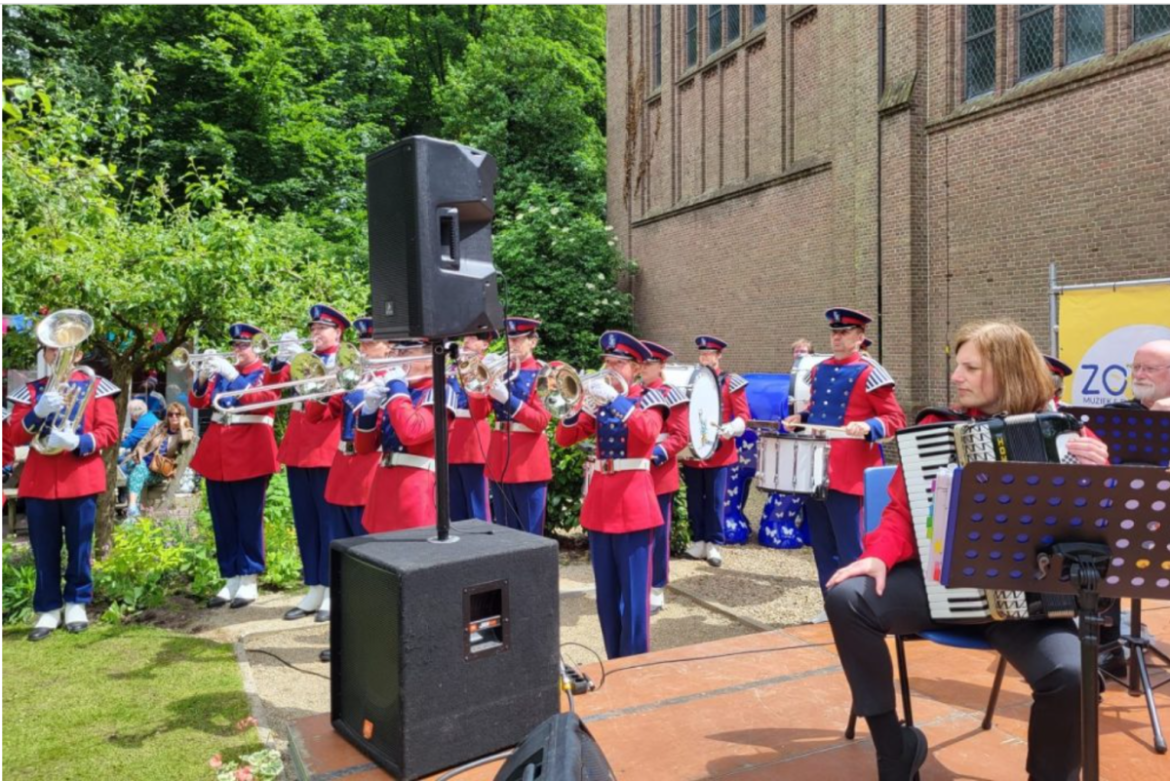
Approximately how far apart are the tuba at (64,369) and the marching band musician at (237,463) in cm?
91

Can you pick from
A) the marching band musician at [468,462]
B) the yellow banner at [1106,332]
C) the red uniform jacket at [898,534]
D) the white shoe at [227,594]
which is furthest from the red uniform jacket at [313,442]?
the yellow banner at [1106,332]

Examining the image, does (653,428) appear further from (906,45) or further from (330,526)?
(906,45)

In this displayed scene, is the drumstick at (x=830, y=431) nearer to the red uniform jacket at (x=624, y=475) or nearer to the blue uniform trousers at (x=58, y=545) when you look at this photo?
the red uniform jacket at (x=624, y=475)

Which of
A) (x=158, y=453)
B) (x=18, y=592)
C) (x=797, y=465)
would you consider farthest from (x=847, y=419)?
(x=158, y=453)

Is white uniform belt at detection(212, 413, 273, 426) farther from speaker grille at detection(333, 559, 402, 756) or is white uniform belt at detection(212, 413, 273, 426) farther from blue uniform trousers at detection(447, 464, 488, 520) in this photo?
speaker grille at detection(333, 559, 402, 756)

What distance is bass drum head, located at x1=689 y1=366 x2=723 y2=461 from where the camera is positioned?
22.0 feet

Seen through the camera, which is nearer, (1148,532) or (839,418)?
(1148,532)

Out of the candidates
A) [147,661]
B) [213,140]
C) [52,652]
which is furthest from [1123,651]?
[213,140]

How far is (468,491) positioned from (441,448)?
3.71 meters

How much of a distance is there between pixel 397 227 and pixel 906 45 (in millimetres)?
12463

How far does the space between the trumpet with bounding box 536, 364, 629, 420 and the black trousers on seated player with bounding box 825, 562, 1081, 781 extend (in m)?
2.39

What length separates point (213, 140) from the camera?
20719mm

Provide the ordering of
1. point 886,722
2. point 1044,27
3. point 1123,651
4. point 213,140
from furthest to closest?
A: point 213,140 → point 1044,27 → point 1123,651 → point 886,722

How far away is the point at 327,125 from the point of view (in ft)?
81.0
